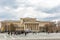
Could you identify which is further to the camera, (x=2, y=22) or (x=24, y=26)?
(x=2, y=22)

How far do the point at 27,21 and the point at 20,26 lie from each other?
18.3ft

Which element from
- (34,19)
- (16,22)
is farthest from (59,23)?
(16,22)

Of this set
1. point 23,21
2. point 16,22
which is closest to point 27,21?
point 23,21

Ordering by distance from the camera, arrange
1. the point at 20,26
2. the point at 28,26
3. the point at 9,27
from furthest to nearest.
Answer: the point at 20,26, the point at 28,26, the point at 9,27

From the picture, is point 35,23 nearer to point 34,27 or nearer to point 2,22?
point 34,27

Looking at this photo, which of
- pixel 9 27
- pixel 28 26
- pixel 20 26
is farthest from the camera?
pixel 20 26

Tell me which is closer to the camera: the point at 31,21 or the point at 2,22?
the point at 31,21

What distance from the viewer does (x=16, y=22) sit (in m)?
131

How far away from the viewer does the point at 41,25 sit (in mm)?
126625

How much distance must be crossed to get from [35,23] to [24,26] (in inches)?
238

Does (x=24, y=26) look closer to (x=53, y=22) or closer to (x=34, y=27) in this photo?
(x=34, y=27)

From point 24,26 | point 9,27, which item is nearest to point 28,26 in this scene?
point 24,26

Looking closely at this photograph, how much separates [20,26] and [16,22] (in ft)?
27.8

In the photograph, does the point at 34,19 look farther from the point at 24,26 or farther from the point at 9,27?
the point at 9,27
